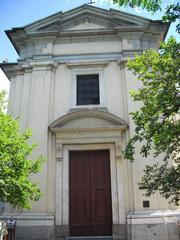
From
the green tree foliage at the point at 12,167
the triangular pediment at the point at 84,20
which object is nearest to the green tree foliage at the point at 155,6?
the green tree foliage at the point at 12,167

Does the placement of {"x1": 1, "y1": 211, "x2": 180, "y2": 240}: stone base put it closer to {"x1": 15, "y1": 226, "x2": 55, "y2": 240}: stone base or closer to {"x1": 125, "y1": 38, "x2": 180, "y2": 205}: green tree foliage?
{"x1": 15, "y1": 226, "x2": 55, "y2": 240}: stone base

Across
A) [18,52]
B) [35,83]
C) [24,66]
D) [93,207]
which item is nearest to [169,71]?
[93,207]

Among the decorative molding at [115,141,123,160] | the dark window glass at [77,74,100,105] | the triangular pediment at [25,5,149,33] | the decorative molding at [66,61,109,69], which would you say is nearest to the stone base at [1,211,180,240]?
the decorative molding at [115,141,123,160]

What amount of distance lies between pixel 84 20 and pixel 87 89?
11.5 ft

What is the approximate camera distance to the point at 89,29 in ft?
42.3

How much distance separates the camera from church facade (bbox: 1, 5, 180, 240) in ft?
33.0

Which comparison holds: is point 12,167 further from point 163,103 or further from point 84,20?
point 84,20

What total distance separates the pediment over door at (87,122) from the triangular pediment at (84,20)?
14.2ft

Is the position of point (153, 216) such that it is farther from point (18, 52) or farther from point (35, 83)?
point (18, 52)

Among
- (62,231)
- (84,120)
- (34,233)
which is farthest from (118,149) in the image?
(34,233)

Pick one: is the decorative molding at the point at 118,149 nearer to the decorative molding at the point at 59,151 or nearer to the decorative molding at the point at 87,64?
the decorative molding at the point at 59,151

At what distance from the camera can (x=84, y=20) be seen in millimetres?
13328

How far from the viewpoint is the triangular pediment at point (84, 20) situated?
1297 centimetres

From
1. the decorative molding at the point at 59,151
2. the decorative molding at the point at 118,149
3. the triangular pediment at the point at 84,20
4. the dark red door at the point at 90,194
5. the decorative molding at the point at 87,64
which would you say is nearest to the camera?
the dark red door at the point at 90,194
